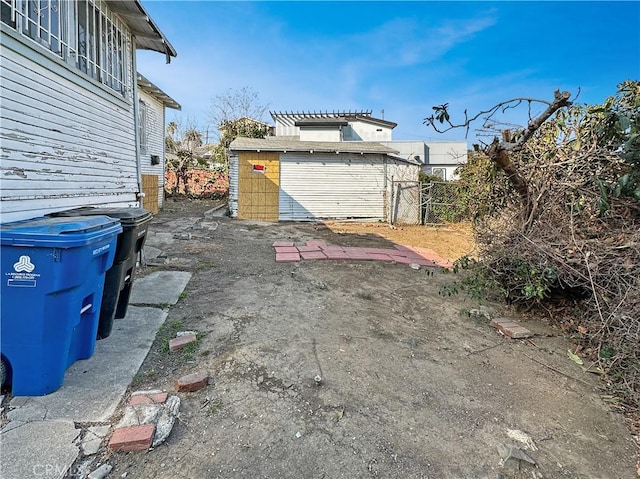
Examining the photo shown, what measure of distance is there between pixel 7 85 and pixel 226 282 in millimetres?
3301

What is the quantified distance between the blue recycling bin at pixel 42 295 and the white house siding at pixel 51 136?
3.39 ft

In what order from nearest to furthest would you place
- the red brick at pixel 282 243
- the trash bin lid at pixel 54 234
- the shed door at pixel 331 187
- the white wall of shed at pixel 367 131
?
1. the trash bin lid at pixel 54 234
2. the red brick at pixel 282 243
3. the shed door at pixel 331 187
4. the white wall of shed at pixel 367 131

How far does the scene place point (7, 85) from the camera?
9.87 feet

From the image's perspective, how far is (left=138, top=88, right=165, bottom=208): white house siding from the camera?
12.4 meters

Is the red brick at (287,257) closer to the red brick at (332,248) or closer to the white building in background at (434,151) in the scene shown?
the red brick at (332,248)

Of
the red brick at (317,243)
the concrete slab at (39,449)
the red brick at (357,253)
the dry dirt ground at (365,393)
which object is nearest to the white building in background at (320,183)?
the red brick at (317,243)

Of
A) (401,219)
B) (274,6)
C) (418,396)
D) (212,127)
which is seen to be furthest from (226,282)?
(212,127)

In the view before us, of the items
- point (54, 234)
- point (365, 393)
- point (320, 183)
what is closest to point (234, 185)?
point (320, 183)

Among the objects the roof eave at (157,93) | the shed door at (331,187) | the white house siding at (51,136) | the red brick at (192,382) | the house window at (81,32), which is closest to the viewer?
the red brick at (192,382)

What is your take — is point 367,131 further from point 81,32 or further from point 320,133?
point 81,32

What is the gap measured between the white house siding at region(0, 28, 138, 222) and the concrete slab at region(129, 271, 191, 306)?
1.27m

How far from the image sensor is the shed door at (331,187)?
1341 cm

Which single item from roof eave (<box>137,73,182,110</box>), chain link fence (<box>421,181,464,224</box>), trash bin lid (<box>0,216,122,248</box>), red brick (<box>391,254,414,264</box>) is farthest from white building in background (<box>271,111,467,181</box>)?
trash bin lid (<box>0,216,122,248</box>)

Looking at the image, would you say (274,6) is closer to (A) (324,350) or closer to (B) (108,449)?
(A) (324,350)
